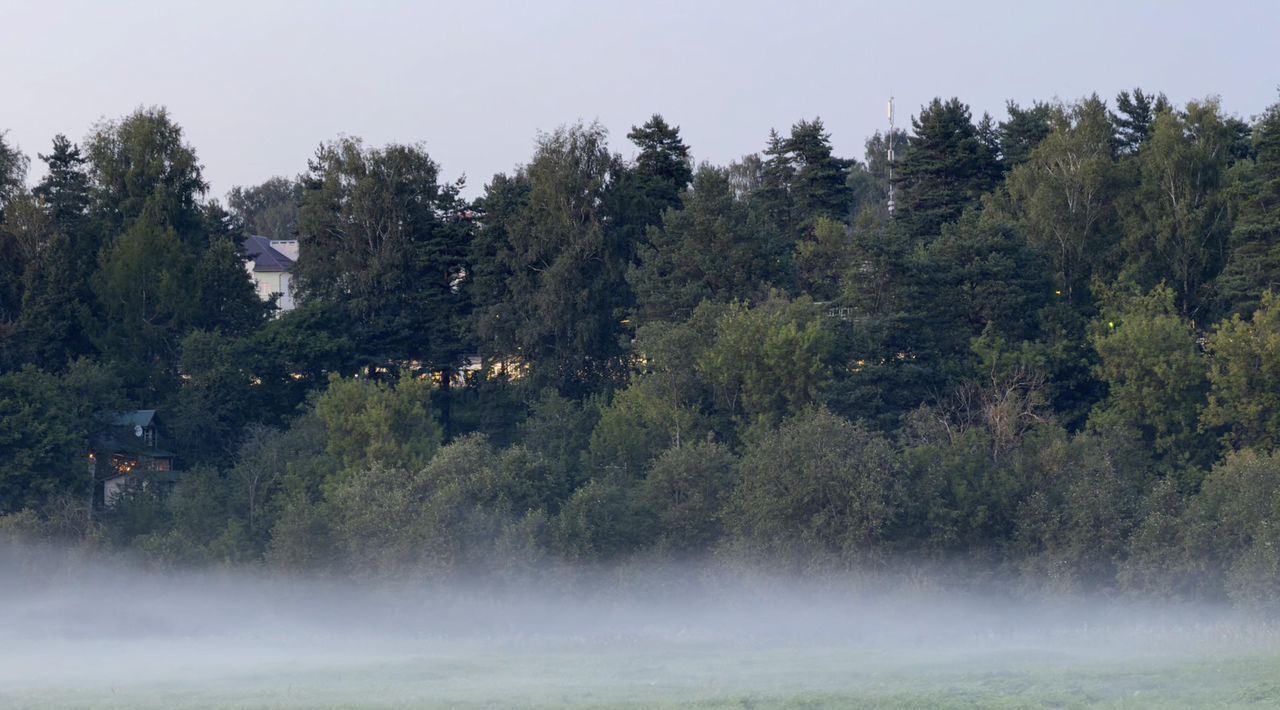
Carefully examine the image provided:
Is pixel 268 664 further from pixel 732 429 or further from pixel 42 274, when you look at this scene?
pixel 42 274

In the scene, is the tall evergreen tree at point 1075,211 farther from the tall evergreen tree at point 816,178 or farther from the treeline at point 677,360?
the tall evergreen tree at point 816,178

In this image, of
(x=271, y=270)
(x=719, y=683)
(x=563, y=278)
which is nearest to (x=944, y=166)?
(x=563, y=278)

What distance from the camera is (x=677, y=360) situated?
201ft

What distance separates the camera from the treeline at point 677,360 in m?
48.5

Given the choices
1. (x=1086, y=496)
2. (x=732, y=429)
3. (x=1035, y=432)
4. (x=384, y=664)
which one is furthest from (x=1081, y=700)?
(x=732, y=429)

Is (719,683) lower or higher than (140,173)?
lower

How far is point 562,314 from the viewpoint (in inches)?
2628

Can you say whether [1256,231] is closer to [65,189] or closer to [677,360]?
[677,360]

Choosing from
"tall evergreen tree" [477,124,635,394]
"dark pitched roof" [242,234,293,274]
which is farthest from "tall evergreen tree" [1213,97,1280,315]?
A: "dark pitched roof" [242,234,293,274]

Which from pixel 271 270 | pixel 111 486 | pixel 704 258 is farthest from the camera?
pixel 271 270

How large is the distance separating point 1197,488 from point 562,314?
27.7 meters

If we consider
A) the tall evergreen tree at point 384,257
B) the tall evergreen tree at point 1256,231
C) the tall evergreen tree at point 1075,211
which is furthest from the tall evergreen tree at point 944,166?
the tall evergreen tree at point 384,257

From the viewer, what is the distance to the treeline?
48500mm

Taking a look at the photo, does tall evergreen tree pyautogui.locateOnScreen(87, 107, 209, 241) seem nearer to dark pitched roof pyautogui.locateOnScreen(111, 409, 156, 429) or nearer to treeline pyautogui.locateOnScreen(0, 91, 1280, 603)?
treeline pyautogui.locateOnScreen(0, 91, 1280, 603)
